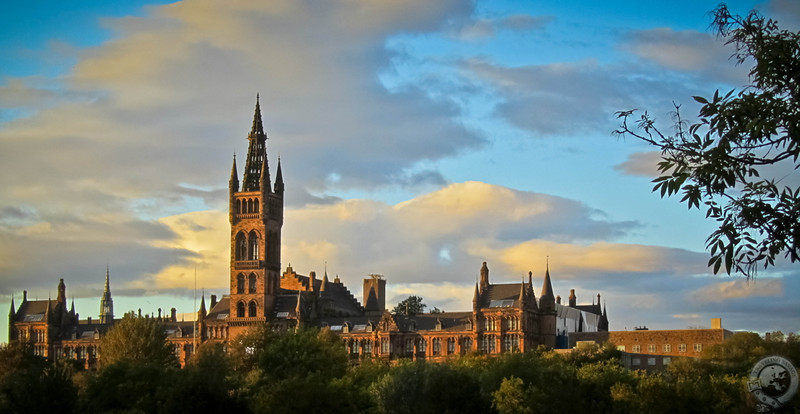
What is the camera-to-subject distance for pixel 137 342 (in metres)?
163

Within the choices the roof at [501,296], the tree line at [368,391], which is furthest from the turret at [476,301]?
the tree line at [368,391]

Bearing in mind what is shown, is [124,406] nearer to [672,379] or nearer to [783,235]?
[672,379]

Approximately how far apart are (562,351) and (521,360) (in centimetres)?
5170

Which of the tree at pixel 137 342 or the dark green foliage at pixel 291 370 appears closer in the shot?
the dark green foliage at pixel 291 370

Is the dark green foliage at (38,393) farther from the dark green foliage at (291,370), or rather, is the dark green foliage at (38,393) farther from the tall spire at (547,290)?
the tall spire at (547,290)

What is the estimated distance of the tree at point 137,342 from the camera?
161000 mm

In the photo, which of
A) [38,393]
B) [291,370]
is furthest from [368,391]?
[38,393]

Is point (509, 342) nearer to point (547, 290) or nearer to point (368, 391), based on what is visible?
point (547, 290)

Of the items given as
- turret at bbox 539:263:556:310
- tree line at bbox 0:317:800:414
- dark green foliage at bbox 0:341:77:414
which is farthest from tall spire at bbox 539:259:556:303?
dark green foliage at bbox 0:341:77:414

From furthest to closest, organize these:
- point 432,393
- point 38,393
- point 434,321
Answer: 1. point 434,321
2. point 432,393
3. point 38,393

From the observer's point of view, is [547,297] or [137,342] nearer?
[137,342]

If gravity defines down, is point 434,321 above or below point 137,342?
above

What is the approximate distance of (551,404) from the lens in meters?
96.2

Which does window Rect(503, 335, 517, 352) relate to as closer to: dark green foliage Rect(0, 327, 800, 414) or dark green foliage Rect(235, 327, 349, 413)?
dark green foliage Rect(235, 327, 349, 413)
